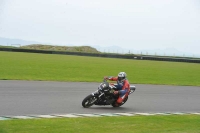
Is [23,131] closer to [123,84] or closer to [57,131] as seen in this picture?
[57,131]

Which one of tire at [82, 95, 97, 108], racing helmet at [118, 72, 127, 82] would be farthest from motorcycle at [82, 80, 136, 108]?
racing helmet at [118, 72, 127, 82]

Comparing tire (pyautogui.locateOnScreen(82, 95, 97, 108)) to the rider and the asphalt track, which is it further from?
the rider

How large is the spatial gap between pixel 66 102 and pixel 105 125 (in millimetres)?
4895

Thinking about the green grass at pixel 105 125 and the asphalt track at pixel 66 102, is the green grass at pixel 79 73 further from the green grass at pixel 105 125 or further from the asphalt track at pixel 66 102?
the green grass at pixel 105 125

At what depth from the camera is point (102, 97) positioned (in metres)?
14.9

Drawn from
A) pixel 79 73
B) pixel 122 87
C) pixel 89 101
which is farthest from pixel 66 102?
pixel 79 73

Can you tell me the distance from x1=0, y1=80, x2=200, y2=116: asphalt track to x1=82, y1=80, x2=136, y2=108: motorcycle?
205 millimetres

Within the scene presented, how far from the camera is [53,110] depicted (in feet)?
43.6

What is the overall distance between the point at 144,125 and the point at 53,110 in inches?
131

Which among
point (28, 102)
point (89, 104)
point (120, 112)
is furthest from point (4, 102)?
point (120, 112)

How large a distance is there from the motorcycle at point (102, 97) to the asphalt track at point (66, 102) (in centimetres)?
21

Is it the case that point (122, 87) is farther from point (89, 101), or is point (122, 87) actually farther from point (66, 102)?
point (66, 102)

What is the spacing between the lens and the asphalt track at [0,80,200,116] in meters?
13.3

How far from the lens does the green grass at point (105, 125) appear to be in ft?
32.1
